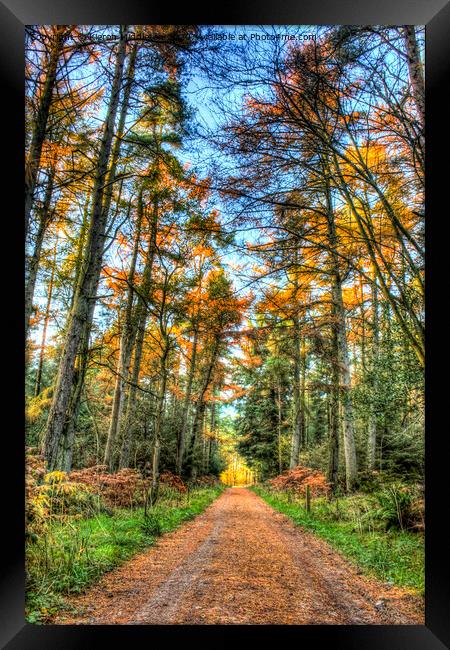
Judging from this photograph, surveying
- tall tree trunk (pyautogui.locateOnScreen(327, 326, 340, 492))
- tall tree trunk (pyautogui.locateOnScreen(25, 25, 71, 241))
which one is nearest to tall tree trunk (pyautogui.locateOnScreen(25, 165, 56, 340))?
tall tree trunk (pyautogui.locateOnScreen(25, 25, 71, 241))

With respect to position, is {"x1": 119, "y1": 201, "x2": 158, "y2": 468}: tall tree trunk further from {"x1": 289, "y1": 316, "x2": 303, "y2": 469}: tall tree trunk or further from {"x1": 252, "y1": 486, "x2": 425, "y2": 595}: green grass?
{"x1": 252, "y1": 486, "x2": 425, "y2": 595}: green grass

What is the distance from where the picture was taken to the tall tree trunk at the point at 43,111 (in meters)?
3.58

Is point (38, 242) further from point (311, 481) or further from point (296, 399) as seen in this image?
point (296, 399)

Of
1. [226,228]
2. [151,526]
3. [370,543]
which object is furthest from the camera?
[151,526]

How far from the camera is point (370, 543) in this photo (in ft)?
13.3

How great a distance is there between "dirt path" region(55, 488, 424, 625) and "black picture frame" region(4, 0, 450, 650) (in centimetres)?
7

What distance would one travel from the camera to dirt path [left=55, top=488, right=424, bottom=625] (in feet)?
9.30

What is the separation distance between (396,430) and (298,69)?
15.4ft

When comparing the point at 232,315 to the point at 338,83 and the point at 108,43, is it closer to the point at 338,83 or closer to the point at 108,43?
the point at 338,83

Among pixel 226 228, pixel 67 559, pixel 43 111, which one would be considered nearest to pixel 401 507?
pixel 67 559
